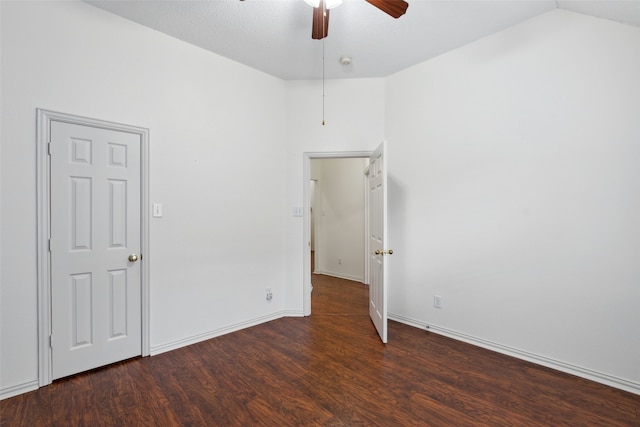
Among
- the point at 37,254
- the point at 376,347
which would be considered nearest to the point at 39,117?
the point at 37,254

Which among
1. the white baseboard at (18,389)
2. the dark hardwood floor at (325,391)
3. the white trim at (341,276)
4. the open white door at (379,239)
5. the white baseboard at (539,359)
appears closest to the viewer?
the dark hardwood floor at (325,391)

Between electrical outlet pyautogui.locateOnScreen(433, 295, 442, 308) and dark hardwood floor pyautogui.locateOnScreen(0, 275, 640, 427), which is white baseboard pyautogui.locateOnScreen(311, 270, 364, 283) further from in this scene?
dark hardwood floor pyautogui.locateOnScreen(0, 275, 640, 427)

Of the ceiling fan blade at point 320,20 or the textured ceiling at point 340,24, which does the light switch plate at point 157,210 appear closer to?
the textured ceiling at point 340,24

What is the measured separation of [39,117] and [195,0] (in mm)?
1444

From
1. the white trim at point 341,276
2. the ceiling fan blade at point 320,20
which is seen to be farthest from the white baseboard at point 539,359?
the ceiling fan blade at point 320,20

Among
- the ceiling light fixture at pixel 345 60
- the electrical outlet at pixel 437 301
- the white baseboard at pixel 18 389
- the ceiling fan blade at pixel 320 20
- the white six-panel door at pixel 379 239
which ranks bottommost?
the white baseboard at pixel 18 389

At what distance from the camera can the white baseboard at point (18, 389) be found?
210 centimetres

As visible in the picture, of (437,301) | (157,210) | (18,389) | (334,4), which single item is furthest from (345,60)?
(18,389)

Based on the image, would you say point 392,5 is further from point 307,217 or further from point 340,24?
point 307,217

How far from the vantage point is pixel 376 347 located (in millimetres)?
2910

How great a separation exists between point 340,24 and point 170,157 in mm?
1965

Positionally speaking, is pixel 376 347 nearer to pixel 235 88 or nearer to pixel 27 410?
pixel 27 410

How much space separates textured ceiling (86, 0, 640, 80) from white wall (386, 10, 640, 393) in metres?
0.18

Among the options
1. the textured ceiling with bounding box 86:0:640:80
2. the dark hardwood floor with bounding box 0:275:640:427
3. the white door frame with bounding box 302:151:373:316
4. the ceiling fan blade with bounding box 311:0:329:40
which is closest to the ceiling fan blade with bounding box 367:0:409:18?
the ceiling fan blade with bounding box 311:0:329:40
